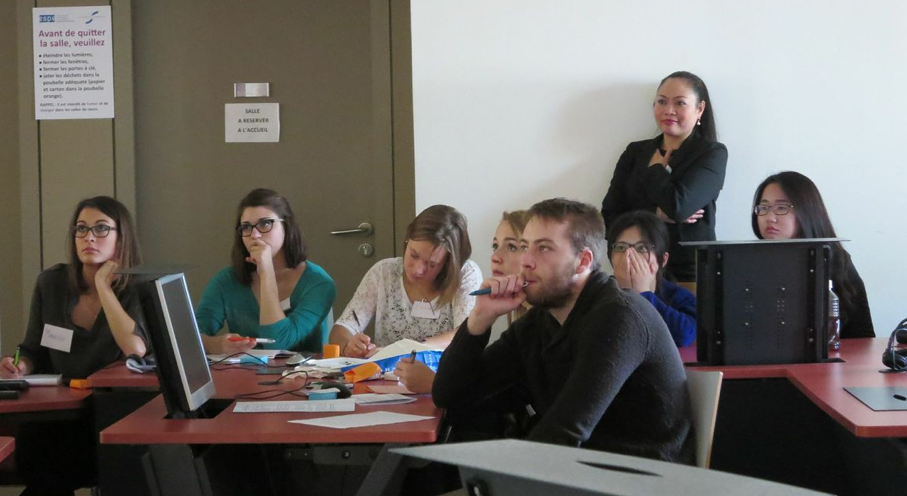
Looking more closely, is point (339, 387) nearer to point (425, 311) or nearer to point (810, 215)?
point (425, 311)

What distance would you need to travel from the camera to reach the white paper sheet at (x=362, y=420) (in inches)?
87.6

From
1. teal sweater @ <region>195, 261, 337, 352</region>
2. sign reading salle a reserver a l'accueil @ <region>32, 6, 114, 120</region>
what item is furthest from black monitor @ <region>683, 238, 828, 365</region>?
sign reading salle a reserver a l'accueil @ <region>32, 6, 114, 120</region>

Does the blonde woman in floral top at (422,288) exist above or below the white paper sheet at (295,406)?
above

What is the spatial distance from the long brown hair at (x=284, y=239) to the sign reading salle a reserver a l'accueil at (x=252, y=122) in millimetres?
939

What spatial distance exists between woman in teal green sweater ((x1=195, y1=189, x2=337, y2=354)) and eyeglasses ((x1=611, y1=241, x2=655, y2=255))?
114 centimetres

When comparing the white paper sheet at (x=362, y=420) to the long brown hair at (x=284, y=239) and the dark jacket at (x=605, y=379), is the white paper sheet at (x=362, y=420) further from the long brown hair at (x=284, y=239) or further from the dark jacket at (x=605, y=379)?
the long brown hair at (x=284, y=239)

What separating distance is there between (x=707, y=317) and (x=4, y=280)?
11.9 feet

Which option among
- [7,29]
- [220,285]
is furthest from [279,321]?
[7,29]

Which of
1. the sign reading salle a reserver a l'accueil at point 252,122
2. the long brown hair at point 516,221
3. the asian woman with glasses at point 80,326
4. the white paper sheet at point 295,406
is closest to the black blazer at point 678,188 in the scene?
the long brown hair at point 516,221

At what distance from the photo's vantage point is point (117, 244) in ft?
11.5

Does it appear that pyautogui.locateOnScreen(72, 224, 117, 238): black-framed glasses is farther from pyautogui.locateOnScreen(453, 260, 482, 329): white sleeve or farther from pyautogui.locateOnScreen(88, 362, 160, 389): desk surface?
pyautogui.locateOnScreen(453, 260, 482, 329): white sleeve

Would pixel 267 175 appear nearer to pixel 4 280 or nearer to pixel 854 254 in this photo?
pixel 4 280

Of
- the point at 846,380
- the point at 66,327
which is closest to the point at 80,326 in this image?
the point at 66,327

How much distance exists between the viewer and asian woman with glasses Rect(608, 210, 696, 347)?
11.5 ft
